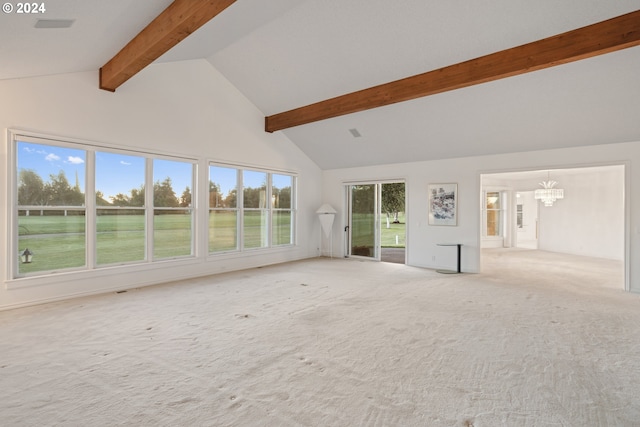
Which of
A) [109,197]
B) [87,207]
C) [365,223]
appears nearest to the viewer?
[87,207]

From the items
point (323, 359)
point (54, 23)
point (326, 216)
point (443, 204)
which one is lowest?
point (323, 359)

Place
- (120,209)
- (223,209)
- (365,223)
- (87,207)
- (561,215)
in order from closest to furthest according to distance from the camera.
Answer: (87,207)
(120,209)
(223,209)
(365,223)
(561,215)

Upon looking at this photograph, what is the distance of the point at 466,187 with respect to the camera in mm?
7016

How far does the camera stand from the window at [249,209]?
22.2 feet

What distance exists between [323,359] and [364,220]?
20.3ft

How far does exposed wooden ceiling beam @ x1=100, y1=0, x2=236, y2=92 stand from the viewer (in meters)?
3.02

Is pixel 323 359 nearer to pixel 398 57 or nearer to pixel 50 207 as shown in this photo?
pixel 398 57

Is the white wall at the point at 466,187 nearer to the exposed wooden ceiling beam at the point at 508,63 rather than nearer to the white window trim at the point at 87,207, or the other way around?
the exposed wooden ceiling beam at the point at 508,63

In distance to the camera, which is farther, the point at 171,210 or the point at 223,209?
the point at 223,209

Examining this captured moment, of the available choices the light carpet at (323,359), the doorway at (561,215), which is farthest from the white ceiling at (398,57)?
the light carpet at (323,359)

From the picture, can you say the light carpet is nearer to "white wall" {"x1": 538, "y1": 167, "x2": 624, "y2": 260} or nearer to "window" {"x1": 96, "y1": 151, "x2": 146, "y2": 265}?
"window" {"x1": 96, "y1": 151, "x2": 146, "y2": 265}

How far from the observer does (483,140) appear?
627 cm

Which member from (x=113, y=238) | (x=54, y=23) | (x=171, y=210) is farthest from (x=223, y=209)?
(x=54, y=23)

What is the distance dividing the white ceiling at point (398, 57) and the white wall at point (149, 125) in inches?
10.3
